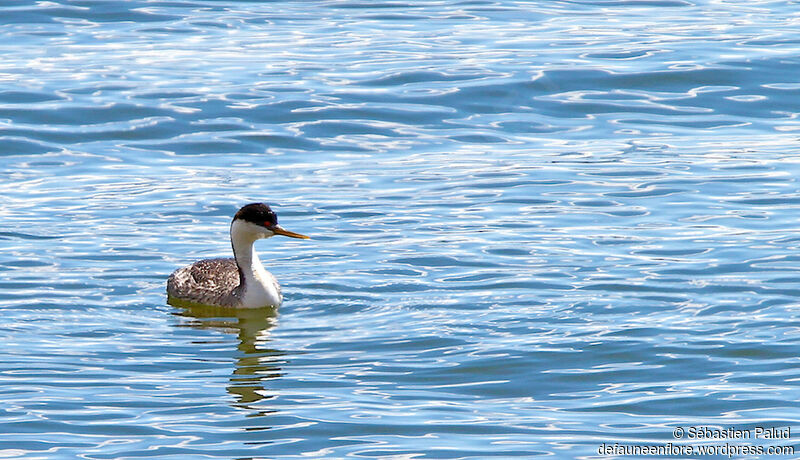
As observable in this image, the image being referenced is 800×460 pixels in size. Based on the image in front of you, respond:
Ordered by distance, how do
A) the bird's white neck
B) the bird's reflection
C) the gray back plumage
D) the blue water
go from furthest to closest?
the gray back plumage
the bird's white neck
the bird's reflection
the blue water

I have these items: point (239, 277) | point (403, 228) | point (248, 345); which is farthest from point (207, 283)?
point (403, 228)

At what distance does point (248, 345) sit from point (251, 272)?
1.45 m

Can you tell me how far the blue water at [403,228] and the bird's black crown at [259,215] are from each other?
0.69m

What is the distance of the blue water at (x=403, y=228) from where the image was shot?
1145 centimetres

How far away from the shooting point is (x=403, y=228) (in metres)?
17.0

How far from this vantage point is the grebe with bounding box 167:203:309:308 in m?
14.9

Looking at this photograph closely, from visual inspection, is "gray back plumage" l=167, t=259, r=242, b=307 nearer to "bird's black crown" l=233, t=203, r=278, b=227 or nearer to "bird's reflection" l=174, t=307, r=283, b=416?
"bird's reflection" l=174, t=307, r=283, b=416

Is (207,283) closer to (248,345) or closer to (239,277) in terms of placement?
(239,277)

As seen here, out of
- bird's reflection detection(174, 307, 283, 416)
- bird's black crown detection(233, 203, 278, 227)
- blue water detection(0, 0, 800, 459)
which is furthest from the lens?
bird's black crown detection(233, 203, 278, 227)

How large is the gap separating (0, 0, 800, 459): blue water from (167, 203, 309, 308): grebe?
175 millimetres

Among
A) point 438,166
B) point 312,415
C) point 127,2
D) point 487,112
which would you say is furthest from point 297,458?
point 127,2

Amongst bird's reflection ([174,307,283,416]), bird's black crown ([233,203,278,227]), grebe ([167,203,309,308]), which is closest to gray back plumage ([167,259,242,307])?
grebe ([167,203,309,308])

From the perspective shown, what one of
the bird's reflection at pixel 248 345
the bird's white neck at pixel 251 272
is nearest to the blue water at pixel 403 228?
the bird's reflection at pixel 248 345

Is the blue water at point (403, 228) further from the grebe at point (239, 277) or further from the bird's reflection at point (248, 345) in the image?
the grebe at point (239, 277)
